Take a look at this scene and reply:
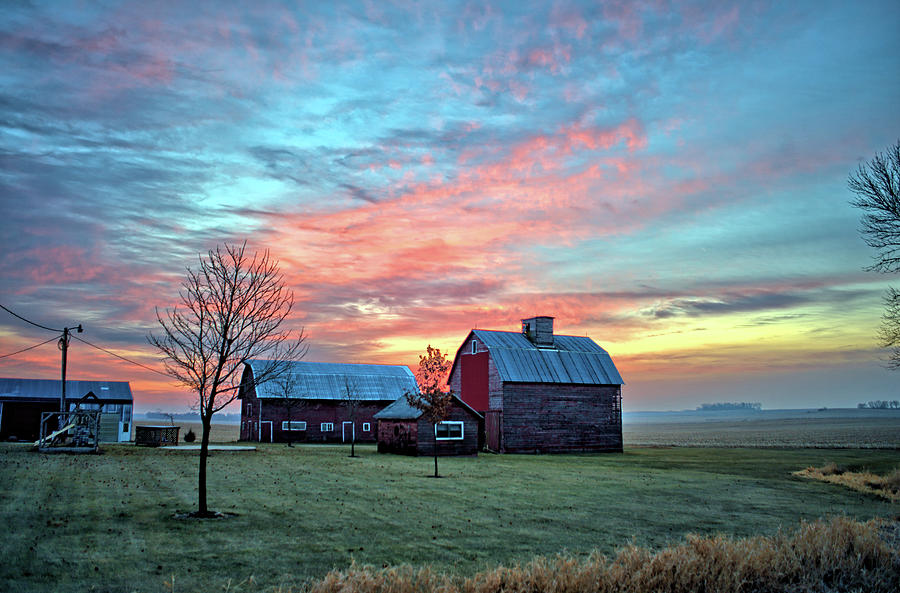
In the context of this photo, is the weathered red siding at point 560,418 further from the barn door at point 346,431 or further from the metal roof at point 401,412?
the barn door at point 346,431

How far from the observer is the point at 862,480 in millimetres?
30312

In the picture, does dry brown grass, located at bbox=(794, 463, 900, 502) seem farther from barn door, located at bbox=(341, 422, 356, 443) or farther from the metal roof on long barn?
barn door, located at bbox=(341, 422, 356, 443)

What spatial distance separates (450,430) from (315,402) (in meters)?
23.7

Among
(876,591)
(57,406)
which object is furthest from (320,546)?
(57,406)

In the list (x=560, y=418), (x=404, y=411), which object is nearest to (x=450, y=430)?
(x=404, y=411)

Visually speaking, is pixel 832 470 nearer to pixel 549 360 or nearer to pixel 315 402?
pixel 549 360

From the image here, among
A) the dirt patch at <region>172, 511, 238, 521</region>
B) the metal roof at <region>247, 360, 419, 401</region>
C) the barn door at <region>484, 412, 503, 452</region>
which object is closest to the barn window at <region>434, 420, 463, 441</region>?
the barn door at <region>484, 412, 503, 452</region>

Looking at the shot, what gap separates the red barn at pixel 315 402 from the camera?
61.4m

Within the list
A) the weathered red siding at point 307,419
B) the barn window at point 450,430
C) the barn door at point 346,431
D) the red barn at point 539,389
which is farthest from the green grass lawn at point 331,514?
the barn door at point 346,431

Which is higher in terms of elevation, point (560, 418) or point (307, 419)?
point (560, 418)

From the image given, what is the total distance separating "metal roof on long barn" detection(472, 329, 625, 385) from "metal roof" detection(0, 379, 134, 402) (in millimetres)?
40784

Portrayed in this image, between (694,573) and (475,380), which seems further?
(475,380)

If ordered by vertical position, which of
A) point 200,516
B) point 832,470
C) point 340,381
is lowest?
point 832,470

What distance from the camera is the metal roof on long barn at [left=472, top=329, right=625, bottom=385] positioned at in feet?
173
